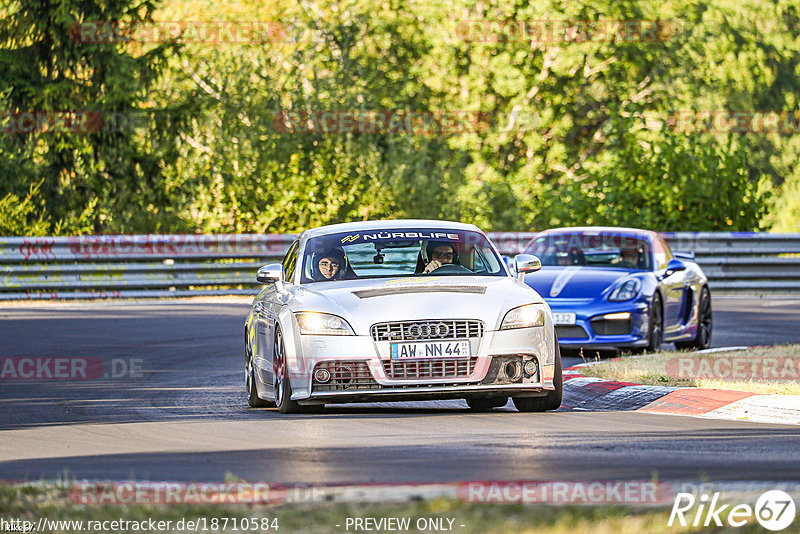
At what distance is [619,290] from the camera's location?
1712cm

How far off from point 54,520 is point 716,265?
82.8ft

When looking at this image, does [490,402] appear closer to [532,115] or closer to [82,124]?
[82,124]

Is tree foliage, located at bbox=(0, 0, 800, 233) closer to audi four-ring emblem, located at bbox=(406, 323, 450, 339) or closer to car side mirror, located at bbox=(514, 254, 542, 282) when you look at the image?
car side mirror, located at bbox=(514, 254, 542, 282)

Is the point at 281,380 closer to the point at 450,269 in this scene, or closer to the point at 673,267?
the point at 450,269

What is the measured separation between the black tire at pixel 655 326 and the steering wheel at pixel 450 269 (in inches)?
207

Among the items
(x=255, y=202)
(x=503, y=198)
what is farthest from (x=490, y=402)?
(x=503, y=198)

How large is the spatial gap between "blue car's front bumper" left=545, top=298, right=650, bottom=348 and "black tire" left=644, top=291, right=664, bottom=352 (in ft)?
0.31

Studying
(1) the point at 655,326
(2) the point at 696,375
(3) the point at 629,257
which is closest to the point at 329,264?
(2) the point at 696,375

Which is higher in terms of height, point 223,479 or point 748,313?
point 223,479

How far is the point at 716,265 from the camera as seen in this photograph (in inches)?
1205

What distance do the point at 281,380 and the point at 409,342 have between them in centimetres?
115

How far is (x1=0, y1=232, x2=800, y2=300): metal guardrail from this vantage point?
2702cm

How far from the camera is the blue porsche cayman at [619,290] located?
16953 mm

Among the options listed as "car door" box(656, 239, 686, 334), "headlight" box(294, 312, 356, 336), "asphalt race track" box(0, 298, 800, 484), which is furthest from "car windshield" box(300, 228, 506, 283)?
"car door" box(656, 239, 686, 334)
